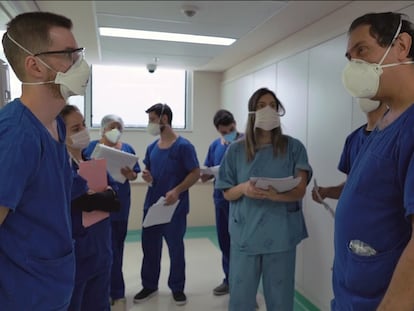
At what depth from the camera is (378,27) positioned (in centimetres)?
95

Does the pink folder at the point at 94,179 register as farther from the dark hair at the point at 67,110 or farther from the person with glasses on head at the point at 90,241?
the dark hair at the point at 67,110

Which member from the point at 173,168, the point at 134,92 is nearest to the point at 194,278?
the point at 173,168

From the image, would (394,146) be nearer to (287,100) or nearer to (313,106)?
(313,106)

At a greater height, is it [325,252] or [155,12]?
[155,12]

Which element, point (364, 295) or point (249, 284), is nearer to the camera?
point (364, 295)

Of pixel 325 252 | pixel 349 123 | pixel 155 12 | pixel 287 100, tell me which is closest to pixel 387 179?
pixel 349 123

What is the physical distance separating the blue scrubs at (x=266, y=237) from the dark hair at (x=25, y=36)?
3.78ft

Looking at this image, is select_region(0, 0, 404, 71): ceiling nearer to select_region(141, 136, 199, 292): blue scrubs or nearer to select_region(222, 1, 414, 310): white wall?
select_region(222, 1, 414, 310): white wall

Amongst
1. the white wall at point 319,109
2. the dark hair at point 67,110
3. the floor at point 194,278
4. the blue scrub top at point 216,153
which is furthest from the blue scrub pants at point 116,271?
the white wall at point 319,109

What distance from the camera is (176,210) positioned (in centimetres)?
258

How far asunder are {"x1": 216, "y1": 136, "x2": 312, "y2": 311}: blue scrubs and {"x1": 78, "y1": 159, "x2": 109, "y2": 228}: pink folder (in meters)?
0.70

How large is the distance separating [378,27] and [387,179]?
436 millimetres

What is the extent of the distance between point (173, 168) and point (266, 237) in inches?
43.9

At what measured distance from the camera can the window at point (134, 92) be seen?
15.0ft
